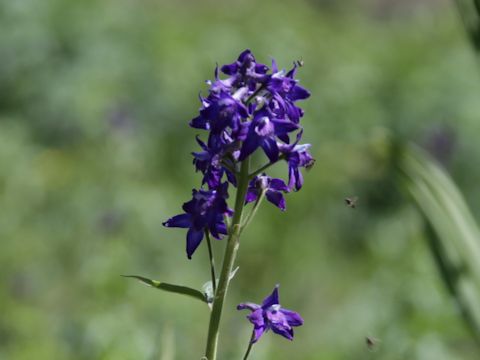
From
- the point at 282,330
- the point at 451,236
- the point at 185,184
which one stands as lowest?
the point at 282,330

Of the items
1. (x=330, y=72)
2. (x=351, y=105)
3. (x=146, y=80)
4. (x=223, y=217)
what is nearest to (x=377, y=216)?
(x=351, y=105)

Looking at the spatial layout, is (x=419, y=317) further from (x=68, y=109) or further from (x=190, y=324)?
(x=68, y=109)

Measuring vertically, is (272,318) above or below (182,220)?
below

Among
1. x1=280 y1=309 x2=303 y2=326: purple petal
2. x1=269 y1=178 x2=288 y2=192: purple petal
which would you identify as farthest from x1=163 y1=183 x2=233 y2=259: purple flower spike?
x1=280 y1=309 x2=303 y2=326: purple petal

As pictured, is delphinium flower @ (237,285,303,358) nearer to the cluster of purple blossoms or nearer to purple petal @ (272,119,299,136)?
the cluster of purple blossoms

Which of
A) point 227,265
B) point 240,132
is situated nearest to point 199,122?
point 240,132

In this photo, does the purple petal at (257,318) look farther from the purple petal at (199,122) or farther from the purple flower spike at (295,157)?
the purple petal at (199,122)

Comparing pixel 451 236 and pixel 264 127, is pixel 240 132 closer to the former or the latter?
pixel 264 127
